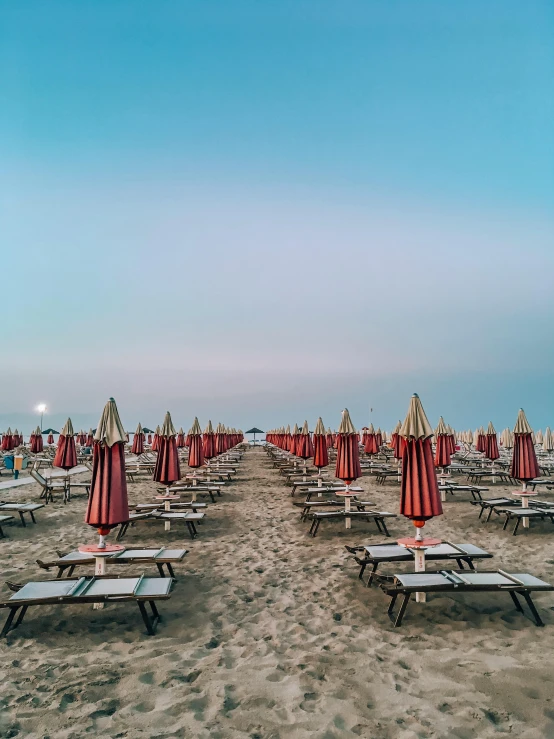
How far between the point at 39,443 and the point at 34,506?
12.8m

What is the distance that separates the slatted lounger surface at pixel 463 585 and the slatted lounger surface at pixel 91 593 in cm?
249

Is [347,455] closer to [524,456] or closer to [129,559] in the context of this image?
[524,456]

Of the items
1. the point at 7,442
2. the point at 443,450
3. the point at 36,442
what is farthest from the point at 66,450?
the point at 7,442

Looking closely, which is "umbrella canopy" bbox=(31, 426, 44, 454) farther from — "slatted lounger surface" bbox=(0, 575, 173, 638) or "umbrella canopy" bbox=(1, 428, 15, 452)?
"slatted lounger surface" bbox=(0, 575, 173, 638)

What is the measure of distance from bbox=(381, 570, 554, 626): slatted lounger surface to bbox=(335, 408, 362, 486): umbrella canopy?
413cm

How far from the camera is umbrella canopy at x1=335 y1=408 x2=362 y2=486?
31.8 feet

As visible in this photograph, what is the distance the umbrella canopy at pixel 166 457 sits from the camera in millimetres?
9453

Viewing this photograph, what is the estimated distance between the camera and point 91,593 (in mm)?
4824

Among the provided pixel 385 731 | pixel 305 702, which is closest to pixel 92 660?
pixel 305 702

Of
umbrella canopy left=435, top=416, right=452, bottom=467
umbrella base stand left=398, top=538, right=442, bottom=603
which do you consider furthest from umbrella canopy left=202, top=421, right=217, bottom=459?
umbrella base stand left=398, top=538, right=442, bottom=603

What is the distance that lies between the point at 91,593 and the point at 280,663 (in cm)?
203

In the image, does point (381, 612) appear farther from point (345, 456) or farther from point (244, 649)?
point (345, 456)

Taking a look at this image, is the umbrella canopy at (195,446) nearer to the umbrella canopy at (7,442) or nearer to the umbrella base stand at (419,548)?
the umbrella base stand at (419,548)

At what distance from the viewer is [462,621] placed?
17.0 feet
